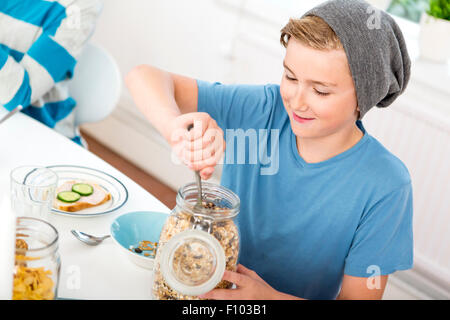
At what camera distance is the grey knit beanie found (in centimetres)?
96

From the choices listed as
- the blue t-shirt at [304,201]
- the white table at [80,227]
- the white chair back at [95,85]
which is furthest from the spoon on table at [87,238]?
the white chair back at [95,85]

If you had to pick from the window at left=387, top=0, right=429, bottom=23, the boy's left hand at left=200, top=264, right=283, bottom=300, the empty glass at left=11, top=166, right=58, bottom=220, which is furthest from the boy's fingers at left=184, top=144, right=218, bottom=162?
the window at left=387, top=0, right=429, bottom=23

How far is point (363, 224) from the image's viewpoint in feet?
3.65

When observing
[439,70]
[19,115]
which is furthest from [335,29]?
[439,70]

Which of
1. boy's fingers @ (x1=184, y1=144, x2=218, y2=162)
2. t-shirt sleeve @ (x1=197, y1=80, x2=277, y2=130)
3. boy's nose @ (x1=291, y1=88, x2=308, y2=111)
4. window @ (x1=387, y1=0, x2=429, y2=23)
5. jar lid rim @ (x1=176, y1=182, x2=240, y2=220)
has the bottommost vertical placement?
jar lid rim @ (x1=176, y1=182, x2=240, y2=220)

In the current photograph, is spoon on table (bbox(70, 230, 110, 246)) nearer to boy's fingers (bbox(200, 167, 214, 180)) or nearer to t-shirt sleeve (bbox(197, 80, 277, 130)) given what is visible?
boy's fingers (bbox(200, 167, 214, 180))

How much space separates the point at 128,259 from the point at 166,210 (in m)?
0.21

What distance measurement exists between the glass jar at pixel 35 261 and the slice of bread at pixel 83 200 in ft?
0.99

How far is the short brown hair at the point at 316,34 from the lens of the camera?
0.97m

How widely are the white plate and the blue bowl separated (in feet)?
0.31

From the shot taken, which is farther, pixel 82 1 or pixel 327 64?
pixel 82 1

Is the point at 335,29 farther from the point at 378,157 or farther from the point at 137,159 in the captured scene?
the point at 137,159

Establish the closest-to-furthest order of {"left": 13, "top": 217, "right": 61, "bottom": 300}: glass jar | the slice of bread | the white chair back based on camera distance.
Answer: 1. {"left": 13, "top": 217, "right": 61, "bottom": 300}: glass jar
2. the slice of bread
3. the white chair back

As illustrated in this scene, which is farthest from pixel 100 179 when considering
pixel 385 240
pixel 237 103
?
pixel 385 240
